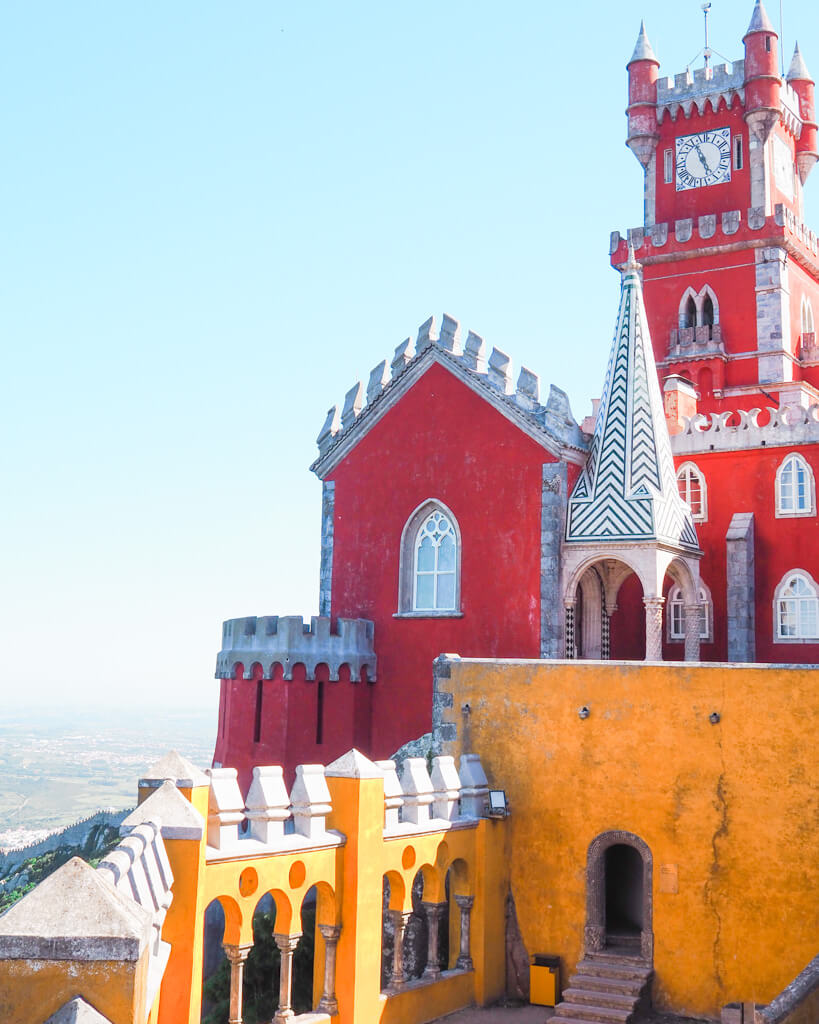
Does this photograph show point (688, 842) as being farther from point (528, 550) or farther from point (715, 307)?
point (715, 307)

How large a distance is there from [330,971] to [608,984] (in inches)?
158

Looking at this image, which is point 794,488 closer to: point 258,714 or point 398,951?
point 258,714

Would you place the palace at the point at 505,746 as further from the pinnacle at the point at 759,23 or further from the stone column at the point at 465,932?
the pinnacle at the point at 759,23

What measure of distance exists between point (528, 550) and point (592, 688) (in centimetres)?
423

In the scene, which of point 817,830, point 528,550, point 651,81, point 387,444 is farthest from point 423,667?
point 651,81

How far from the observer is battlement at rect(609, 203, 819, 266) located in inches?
1225

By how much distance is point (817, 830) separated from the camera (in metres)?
15.1

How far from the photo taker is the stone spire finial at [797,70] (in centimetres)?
3494

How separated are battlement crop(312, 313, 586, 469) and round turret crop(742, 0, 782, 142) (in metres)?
14.4

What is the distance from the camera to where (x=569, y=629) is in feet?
67.5

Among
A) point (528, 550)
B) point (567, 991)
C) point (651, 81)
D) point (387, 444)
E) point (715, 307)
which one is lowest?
point (567, 991)

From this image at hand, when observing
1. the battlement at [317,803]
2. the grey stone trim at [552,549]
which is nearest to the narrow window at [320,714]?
the grey stone trim at [552,549]

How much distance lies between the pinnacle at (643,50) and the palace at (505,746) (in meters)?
12.6

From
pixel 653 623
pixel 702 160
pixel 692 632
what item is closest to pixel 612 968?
pixel 653 623
